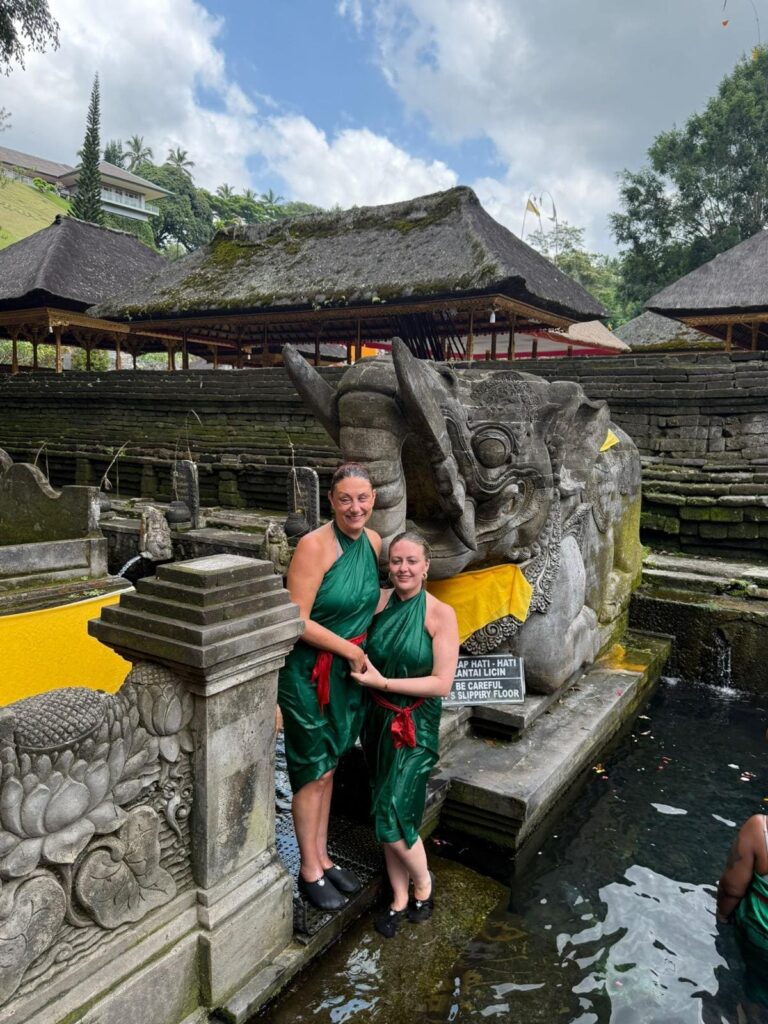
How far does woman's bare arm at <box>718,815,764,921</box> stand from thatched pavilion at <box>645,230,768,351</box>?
17.2 meters

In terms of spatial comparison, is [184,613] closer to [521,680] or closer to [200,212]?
[521,680]

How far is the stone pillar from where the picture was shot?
6.82 feet

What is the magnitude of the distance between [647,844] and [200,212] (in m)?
66.6

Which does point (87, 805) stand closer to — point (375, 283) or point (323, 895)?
point (323, 895)

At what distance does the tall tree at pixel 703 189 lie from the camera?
26703 mm

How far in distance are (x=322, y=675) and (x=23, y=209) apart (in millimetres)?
61963

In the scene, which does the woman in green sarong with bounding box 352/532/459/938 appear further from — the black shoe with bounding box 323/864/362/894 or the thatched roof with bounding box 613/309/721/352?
the thatched roof with bounding box 613/309/721/352

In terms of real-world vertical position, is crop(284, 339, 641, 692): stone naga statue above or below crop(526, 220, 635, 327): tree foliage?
below

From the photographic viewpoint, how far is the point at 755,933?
256 cm

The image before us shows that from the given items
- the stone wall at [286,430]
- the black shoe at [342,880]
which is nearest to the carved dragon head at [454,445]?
the black shoe at [342,880]

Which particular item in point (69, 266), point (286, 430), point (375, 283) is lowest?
point (286, 430)

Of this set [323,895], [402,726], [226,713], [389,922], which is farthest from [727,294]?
[226,713]

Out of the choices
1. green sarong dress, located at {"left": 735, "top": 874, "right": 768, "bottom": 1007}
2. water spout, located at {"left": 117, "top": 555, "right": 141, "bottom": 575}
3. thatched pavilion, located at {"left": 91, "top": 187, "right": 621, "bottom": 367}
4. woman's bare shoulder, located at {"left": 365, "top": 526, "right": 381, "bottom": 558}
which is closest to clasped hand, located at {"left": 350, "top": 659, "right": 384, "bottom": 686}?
woman's bare shoulder, located at {"left": 365, "top": 526, "right": 381, "bottom": 558}

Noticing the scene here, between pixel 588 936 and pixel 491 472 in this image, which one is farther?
pixel 491 472
